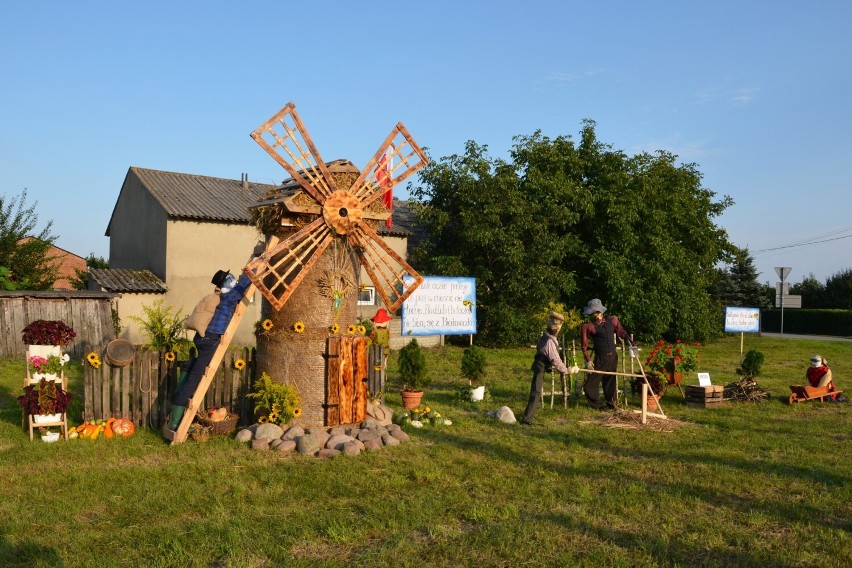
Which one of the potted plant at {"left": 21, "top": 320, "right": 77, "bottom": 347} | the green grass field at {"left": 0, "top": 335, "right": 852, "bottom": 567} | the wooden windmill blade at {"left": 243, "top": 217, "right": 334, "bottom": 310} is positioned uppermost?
the wooden windmill blade at {"left": 243, "top": 217, "right": 334, "bottom": 310}

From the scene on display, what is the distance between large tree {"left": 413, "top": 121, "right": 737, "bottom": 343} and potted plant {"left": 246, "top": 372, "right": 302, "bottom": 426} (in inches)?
568

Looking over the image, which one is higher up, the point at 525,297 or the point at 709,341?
the point at 525,297

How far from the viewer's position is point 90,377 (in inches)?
392

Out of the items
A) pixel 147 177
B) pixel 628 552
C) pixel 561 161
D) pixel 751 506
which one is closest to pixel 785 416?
pixel 751 506

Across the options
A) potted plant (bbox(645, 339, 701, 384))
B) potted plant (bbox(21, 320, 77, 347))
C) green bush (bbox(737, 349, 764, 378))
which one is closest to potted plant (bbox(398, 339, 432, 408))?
potted plant (bbox(645, 339, 701, 384))

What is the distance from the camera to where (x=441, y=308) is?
21188mm

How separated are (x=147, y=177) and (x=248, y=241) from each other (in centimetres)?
447

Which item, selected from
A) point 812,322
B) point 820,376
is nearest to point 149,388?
point 820,376

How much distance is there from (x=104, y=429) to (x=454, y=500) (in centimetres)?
548

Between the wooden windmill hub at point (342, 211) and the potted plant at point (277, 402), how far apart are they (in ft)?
7.96

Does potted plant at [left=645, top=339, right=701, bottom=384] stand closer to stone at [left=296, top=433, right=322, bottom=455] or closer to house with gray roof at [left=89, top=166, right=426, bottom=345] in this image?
stone at [left=296, top=433, right=322, bottom=455]

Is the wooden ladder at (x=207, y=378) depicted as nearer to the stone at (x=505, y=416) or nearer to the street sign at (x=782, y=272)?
the stone at (x=505, y=416)

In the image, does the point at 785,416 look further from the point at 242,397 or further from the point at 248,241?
the point at 248,241

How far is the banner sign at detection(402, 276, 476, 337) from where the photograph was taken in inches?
810
